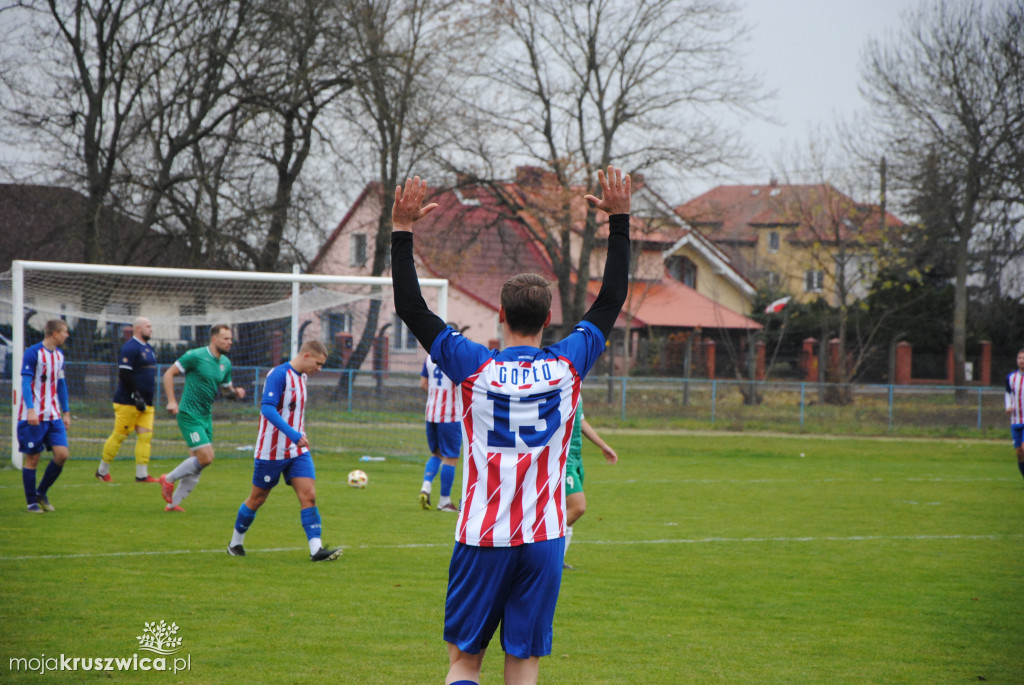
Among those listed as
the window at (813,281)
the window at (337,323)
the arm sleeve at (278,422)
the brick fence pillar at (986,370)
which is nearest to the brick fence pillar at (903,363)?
the brick fence pillar at (986,370)

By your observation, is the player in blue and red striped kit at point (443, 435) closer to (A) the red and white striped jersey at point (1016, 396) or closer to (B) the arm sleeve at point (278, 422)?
(B) the arm sleeve at point (278, 422)

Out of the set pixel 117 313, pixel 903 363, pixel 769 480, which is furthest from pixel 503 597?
pixel 903 363

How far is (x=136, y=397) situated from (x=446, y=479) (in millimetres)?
5154

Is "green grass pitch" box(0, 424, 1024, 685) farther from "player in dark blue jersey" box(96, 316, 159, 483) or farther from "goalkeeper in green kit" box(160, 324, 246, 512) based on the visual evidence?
"player in dark blue jersey" box(96, 316, 159, 483)

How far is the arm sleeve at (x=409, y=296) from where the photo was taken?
10.6ft

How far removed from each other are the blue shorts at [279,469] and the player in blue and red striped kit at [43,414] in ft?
12.6

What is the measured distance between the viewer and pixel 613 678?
5145 mm

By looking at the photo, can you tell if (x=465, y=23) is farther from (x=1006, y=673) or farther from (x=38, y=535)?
(x=1006, y=673)

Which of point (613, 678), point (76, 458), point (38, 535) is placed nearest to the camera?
point (613, 678)

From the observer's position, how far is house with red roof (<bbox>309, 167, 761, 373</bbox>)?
28.9 meters

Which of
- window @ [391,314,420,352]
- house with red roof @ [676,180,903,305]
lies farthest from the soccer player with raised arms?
house with red roof @ [676,180,903,305]

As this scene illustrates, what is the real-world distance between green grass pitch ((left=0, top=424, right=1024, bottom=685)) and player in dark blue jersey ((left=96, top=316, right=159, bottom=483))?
0.48 meters

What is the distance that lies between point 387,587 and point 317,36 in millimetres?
20248

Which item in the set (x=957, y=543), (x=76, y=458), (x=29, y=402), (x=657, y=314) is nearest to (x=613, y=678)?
(x=957, y=543)
